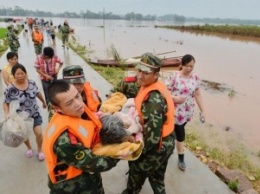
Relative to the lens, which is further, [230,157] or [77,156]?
[230,157]

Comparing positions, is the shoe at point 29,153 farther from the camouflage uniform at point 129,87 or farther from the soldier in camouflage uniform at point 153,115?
the soldier in camouflage uniform at point 153,115

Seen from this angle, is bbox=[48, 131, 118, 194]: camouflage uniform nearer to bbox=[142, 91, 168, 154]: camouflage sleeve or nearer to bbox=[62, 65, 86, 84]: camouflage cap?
bbox=[142, 91, 168, 154]: camouflage sleeve

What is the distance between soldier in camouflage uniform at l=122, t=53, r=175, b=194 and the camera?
2096 mm

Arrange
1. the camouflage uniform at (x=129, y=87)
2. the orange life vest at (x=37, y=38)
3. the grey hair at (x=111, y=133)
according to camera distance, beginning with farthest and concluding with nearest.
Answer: the orange life vest at (x=37, y=38), the camouflage uniform at (x=129, y=87), the grey hair at (x=111, y=133)

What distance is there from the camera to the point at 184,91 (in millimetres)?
3424

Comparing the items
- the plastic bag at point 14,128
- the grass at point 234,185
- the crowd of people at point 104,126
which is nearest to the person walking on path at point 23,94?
the crowd of people at point 104,126

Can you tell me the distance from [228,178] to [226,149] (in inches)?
89.2

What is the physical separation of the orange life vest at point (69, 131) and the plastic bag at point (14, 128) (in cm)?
165

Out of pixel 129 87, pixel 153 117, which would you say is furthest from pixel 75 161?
pixel 129 87

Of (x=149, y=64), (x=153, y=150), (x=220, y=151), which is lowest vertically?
(x=220, y=151)

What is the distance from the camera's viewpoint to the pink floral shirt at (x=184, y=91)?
11.2 feet

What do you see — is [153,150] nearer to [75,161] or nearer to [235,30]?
[75,161]

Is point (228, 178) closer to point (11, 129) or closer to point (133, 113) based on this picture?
point (133, 113)

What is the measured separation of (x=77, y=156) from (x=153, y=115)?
0.74 m
